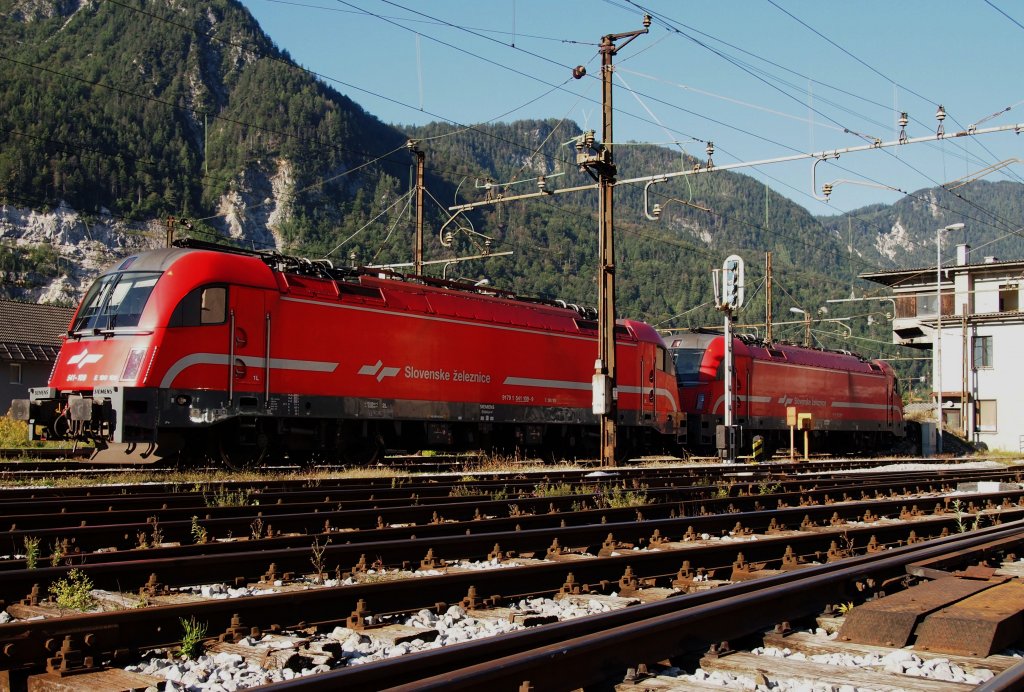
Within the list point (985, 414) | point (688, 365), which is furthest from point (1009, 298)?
point (688, 365)

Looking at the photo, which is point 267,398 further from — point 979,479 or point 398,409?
point 979,479

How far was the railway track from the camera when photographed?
5668mm

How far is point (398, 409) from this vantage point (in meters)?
20.5

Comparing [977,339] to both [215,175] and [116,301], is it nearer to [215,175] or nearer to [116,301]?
[116,301]

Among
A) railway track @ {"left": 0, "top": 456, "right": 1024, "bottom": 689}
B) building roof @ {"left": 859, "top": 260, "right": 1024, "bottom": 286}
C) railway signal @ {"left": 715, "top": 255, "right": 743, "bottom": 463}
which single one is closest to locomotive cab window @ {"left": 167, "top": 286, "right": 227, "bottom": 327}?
railway track @ {"left": 0, "top": 456, "right": 1024, "bottom": 689}

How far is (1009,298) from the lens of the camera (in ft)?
A: 186

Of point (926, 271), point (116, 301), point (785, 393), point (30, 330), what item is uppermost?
point (926, 271)

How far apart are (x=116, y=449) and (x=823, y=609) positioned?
13312 mm

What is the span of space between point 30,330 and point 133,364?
32.8 metres

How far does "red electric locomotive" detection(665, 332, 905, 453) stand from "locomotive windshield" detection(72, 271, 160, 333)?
15.7 meters

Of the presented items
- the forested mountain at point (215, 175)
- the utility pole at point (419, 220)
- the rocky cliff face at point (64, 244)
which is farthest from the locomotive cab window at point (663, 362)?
the rocky cliff face at point (64, 244)

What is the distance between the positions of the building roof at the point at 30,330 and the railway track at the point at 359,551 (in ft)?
98.1

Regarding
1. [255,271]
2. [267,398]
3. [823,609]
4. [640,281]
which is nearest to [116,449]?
[267,398]

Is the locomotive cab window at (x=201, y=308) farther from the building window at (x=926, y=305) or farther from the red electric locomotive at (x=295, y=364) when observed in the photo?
the building window at (x=926, y=305)
